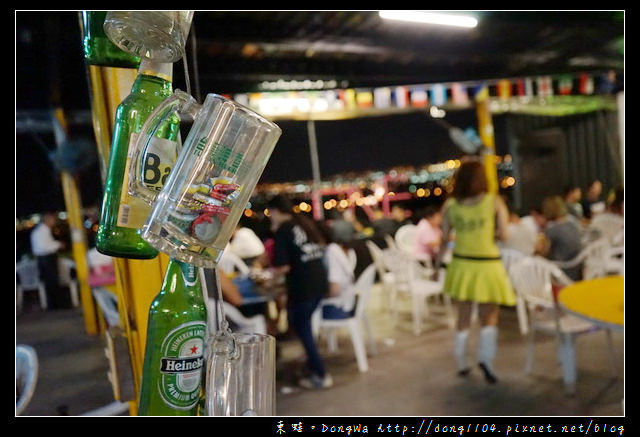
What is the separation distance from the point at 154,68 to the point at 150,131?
0.42 feet

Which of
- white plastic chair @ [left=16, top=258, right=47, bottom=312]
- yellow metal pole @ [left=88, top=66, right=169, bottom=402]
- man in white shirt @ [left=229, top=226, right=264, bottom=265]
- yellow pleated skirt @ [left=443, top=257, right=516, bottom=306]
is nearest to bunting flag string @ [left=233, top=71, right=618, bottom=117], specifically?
man in white shirt @ [left=229, top=226, right=264, bottom=265]

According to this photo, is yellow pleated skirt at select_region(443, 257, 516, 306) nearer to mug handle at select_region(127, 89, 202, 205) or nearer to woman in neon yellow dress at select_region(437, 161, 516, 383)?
woman in neon yellow dress at select_region(437, 161, 516, 383)

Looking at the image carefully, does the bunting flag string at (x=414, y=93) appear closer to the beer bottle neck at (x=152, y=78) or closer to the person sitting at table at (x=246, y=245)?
the person sitting at table at (x=246, y=245)

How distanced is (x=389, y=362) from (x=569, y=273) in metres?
1.62

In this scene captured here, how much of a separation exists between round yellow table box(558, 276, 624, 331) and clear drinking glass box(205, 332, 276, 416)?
174 cm

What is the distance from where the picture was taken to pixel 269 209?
3.29 meters

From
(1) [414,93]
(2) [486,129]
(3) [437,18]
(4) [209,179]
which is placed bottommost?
(4) [209,179]

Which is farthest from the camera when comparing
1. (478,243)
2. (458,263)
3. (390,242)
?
(390,242)

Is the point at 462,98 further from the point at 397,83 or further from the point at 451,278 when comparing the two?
the point at 451,278

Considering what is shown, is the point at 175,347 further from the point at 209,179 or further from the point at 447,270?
the point at 447,270

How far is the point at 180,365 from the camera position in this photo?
704mm

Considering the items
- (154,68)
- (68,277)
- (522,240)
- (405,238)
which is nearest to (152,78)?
(154,68)

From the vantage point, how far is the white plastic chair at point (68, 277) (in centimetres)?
627
